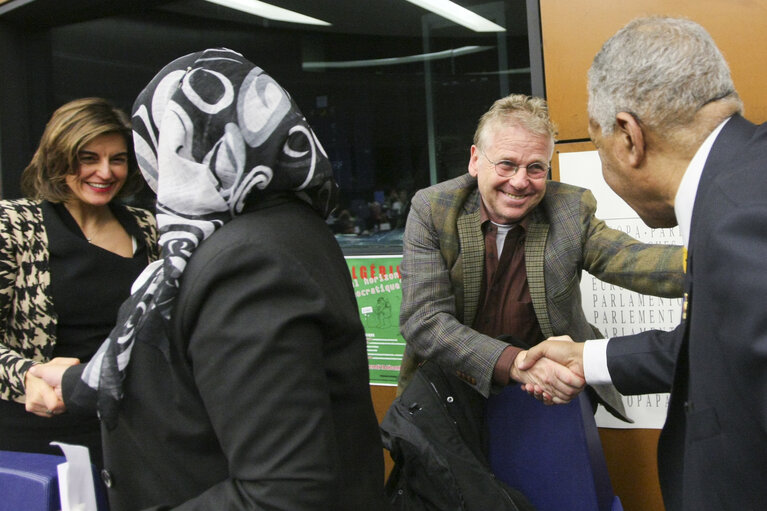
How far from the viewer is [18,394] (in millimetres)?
1915

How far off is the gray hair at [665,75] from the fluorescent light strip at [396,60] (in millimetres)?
2405

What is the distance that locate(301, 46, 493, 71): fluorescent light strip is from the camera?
368 centimetres

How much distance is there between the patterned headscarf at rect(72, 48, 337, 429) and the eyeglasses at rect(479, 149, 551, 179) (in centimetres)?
133

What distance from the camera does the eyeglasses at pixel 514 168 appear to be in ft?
7.64

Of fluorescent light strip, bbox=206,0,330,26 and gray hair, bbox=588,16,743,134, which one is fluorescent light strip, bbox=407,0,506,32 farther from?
gray hair, bbox=588,16,743,134

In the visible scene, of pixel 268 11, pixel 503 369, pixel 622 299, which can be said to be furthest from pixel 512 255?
pixel 268 11

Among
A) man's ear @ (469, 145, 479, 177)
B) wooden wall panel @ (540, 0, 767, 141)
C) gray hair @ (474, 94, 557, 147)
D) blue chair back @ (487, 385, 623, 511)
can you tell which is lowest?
blue chair back @ (487, 385, 623, 511)

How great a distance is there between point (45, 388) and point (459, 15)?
2867 millimetres

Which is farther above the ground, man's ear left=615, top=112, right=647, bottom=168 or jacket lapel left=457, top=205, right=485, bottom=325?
man's ear left=615, top=112, right=647, bottom=168

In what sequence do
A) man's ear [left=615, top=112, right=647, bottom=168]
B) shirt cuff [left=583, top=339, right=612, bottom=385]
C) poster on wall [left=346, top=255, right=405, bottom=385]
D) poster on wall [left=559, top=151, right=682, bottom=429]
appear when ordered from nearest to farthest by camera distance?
man's ear [left=615, top=112, right=647, bottom=168] → shirt cuff [left=583, top=339, right=612, bottom=385] → poster on wall [left=559, top=151, right=682, bottom=429] → poster on wall [left=346, top=255, right=405, bottom=385]

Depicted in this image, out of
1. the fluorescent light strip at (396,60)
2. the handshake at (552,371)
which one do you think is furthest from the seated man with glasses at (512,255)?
the fluorescent light strip at (396,60)

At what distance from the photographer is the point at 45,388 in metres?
1.72

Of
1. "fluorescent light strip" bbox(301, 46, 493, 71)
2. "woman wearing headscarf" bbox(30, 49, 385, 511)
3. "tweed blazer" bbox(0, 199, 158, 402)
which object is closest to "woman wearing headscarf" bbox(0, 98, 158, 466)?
"tweed blazer" bbox(0, 199, 158, 402)

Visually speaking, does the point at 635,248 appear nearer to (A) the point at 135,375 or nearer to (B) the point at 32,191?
(A) the point at 135,375
